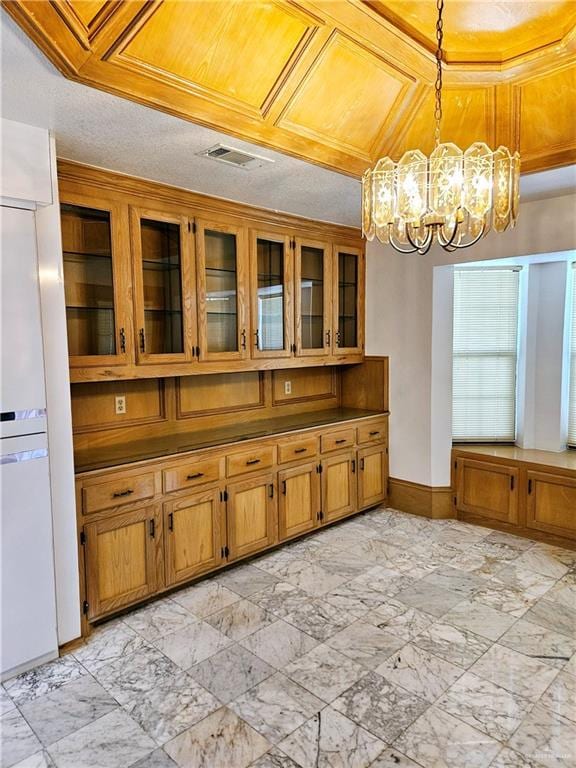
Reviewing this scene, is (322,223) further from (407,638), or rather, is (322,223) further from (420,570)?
(407,638)

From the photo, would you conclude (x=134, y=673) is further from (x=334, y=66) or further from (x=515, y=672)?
(x=334, y=66)

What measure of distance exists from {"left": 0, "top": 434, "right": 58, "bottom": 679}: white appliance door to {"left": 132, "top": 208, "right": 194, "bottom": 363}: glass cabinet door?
93cm

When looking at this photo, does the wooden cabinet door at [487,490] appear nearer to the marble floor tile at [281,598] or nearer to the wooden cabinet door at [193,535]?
the marble floor tile at [281,598]

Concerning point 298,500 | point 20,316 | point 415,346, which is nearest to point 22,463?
point 20,316

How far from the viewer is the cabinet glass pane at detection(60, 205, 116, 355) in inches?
111

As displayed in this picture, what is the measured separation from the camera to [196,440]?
132 inches

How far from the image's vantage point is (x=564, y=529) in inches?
147

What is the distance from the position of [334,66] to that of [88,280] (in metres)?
1.74

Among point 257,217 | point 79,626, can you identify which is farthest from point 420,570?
point 257,217

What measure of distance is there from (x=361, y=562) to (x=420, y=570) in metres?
0.41

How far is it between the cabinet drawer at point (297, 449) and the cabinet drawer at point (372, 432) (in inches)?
23.0

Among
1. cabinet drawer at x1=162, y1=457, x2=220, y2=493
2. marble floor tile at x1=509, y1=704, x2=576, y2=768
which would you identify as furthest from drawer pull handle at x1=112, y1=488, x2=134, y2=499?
marble floor tile at x1=509, y1=704, x2=576, y2=768

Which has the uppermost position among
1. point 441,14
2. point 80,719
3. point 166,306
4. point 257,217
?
point 441,14

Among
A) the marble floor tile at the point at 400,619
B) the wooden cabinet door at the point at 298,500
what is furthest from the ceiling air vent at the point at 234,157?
the marble floor tile at the point at 400,619
